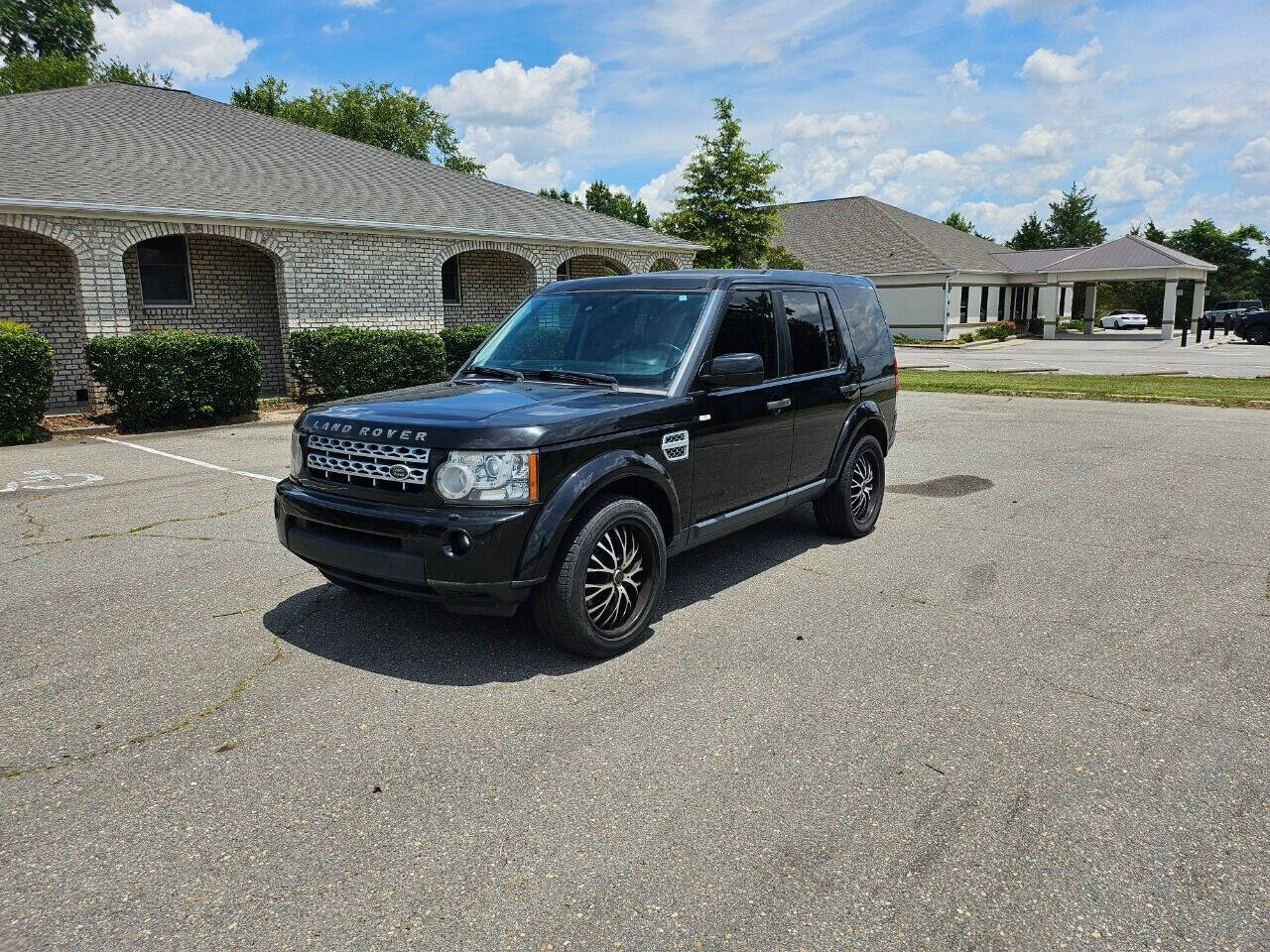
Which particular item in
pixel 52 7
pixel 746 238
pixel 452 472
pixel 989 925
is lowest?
pixel 989 925

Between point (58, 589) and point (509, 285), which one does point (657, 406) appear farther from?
point (509, 285)

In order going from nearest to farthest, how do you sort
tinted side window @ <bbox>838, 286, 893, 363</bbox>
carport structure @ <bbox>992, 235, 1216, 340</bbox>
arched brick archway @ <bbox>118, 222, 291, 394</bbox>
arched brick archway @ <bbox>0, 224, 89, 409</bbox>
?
1. tinted side window @ <bbox>838, 286, 893, 363</bbox>
2. arched brick archway @ <bbox>0, 224, 89, 409</bbox>
3. arched brick archway @ <bbox>118, 222, 291, 394</bbox>
4. carport structure @ <bbox>992, 235, 1216, 340</bbox>

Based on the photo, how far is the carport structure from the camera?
4578cm

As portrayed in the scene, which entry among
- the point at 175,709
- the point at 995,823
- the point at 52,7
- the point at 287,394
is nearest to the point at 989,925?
the point at 995,823

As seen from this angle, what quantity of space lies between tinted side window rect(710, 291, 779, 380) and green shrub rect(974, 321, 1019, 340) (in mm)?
42128

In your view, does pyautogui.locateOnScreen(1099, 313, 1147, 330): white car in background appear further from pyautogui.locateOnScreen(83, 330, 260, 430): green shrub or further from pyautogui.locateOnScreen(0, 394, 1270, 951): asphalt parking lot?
pyautogui.locateOnScreen(0, 394, 1270, 951): asphalt parking lot

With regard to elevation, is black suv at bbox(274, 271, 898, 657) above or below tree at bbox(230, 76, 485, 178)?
below

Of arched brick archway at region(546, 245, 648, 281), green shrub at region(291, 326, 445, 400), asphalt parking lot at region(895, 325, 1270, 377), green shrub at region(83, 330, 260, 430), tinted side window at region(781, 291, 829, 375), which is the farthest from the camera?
asphalt parking lot at region(895, 325, 1270, 377)

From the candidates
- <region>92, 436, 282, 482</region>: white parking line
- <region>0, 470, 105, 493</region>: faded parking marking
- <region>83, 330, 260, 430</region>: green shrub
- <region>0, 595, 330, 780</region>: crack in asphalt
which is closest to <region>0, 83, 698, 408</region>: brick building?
<region>83, 330, 260, 430</region>: green shrub

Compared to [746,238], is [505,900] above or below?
below

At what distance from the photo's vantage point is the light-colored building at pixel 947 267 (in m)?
44.2

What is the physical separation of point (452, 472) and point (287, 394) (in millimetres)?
14935

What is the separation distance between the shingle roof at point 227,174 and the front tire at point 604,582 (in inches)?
536

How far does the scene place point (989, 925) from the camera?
2609mm
